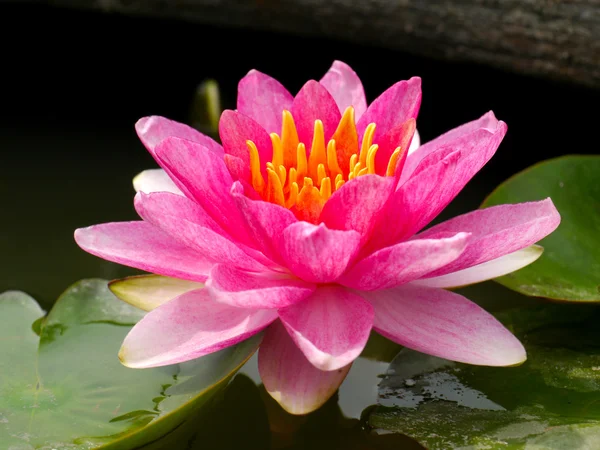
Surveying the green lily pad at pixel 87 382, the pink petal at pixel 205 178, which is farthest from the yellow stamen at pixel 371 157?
the green lily pad at pixel 87 382

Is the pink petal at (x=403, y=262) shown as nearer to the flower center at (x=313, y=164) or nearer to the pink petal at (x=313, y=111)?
the flower center at (x=313, y=164)

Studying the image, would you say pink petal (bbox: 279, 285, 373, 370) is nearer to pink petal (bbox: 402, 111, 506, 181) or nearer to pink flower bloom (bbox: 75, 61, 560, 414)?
pink flower bloom (bbox: 75, 61, 560, 414)

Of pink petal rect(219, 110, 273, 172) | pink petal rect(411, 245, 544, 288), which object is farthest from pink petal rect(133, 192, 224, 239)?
pink petal rect(411, 245, 544, 288)

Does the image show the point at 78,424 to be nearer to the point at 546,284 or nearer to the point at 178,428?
the point at 178,428

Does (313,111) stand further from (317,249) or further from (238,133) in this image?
(317,249)

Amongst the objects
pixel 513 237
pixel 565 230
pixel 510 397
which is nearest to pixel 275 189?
pixel 513 237

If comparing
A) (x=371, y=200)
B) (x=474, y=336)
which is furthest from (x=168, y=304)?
(x=474, y=336)
